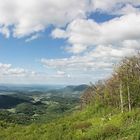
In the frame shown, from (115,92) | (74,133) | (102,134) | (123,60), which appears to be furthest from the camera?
(115,92)

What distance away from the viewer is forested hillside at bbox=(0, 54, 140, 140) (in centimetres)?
5122

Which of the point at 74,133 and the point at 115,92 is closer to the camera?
the point at 74,133

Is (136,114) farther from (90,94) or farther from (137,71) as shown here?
(90,94)

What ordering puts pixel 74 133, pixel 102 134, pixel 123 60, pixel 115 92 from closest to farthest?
1. pixel 102 134
2. pixel 74 133
3. pixel 123 60
4. pixel 115 92

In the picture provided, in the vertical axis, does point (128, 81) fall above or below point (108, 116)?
above

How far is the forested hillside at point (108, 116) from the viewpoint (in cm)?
5122

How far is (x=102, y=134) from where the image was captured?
48.4 meters

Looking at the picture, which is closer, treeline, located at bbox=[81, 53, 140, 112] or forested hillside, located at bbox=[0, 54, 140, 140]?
forested hillside, located at bbox=[0, 54, 140, 140]

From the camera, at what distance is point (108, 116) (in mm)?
75500

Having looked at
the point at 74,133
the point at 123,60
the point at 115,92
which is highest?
the point at 123,60

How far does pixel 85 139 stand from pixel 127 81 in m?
37.6

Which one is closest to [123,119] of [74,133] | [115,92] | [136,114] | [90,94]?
[136,114]

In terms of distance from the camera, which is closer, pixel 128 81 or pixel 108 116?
pixel 108 116

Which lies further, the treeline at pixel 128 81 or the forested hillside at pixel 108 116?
the treeline at pixel 128 81
